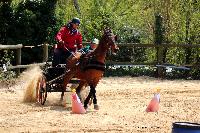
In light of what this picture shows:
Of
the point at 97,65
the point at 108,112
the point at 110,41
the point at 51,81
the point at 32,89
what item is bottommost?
the point at 108,112

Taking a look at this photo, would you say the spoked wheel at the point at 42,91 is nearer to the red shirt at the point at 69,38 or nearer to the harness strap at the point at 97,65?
the red shirt at the point at 69,38

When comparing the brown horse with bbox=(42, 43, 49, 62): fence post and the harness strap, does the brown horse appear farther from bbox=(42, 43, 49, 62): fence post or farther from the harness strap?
bbox=(42, 43, 49, 62): fence post

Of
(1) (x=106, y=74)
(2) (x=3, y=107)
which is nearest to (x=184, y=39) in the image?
(1) (x=106, y=74)

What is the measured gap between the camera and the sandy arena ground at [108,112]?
10.0 metres

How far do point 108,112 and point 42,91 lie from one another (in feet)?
8.06

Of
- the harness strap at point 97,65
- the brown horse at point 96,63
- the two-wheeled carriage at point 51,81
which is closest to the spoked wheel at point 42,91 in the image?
the two-wheeled carriage at point 51,81

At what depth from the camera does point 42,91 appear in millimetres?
13789

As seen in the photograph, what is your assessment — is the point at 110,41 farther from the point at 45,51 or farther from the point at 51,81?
the point at 45,51

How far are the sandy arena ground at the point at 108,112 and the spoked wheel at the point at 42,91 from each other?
0.22 m

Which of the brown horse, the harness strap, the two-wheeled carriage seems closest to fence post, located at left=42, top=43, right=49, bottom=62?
the two-wheeled carriage

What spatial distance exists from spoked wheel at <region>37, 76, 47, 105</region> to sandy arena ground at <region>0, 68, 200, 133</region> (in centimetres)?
22

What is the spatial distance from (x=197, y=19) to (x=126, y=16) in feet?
19.8

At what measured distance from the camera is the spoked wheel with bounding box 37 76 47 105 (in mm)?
13664

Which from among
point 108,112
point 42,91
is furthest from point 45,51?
point 108,112
